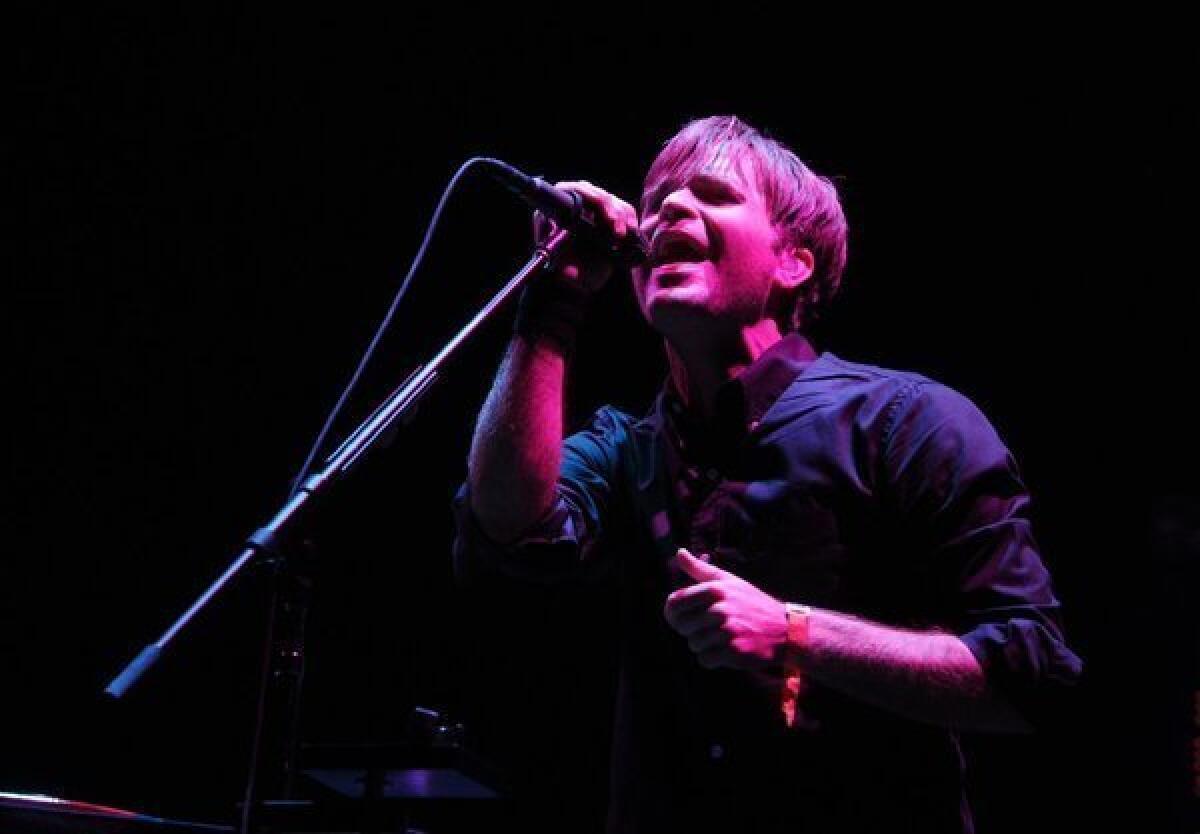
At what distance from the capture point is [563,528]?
223cm

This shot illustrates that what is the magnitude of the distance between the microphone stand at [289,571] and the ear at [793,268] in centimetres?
82

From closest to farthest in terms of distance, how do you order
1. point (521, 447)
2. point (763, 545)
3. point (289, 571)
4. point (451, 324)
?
point (289, 571) → point (763, 545) → point (521, 447) → point (451, 324)

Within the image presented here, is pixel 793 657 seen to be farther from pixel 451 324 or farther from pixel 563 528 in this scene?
pixel 451 324

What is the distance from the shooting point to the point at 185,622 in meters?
1.43

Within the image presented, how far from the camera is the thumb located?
184cm

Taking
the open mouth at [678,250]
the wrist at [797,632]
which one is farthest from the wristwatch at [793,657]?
the open mouth at [678,250]

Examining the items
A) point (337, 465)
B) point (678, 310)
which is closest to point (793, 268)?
point (678, 310)

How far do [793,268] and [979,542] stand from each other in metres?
0.89

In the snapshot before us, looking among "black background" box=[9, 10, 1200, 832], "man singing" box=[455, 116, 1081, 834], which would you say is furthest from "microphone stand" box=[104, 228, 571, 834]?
"black background" box=[9, 10, 1200, 832]

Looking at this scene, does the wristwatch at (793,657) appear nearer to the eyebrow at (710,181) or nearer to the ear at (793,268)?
the ear at (793,268)

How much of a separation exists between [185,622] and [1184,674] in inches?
148

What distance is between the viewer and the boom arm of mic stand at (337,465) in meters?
1.38

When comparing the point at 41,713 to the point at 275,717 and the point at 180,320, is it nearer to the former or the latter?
the point at 180,320

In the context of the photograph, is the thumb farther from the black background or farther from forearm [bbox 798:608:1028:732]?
the black background
